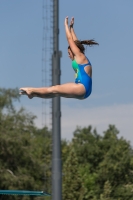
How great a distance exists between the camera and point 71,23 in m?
9.80

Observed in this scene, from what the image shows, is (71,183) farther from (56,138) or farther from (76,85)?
(76,85)

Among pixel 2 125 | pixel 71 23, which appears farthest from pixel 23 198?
pixel 71 23

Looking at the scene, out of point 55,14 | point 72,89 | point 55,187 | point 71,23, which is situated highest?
point 55,14

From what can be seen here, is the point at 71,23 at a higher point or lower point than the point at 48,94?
higher

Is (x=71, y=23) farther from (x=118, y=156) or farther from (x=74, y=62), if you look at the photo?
(x=118, y=156)

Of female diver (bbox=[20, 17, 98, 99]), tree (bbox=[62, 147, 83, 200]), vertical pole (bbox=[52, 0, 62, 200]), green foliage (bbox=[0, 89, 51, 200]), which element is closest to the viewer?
female diver (bbox=[20, 17, 98, 99])

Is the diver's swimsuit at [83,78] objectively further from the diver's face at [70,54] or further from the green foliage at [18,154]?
the green foliage at [18,154]

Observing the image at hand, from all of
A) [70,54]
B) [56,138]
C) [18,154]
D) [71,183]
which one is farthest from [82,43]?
[71,183]

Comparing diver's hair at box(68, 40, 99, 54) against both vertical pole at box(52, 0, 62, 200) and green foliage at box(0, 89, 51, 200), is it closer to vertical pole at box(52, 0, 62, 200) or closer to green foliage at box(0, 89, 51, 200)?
vertical pole at box(52, 0, 62, 200)

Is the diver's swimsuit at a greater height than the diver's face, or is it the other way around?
the diver's face

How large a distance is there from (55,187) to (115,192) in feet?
139

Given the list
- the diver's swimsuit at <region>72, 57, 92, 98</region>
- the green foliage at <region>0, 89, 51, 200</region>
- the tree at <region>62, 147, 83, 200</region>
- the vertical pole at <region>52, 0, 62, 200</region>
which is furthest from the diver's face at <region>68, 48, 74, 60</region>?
the tree at <region>62, 147, 83, 200</region>

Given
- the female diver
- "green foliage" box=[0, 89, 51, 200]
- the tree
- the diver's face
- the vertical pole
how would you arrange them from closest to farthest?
the female diver
the diver's face
the vertical pole
"green foliage" box=[0, 89, 51, 200]
the tree

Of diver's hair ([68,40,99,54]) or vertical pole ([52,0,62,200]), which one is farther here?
vertical pole ([52,0,62,200])
